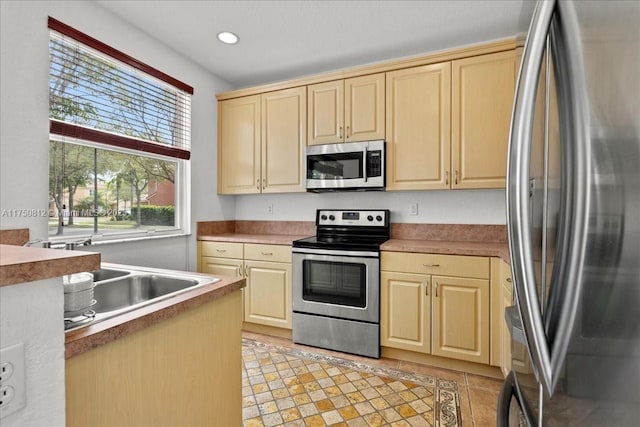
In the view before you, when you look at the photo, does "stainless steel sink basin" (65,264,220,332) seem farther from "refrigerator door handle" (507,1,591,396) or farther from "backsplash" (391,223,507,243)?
"backsplash" (391,223,507,243)

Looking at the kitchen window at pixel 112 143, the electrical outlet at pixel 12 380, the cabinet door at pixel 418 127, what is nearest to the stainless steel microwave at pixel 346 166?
the cabinet door at pixel 418 127

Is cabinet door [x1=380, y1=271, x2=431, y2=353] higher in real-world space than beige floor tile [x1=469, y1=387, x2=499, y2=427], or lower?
higher

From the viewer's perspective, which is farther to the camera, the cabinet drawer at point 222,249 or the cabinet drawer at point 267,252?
the cabinet drawer at point 222,249

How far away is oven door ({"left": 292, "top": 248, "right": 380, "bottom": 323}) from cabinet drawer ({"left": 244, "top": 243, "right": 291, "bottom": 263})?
0.11 metres

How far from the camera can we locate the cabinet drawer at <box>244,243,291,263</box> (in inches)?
109

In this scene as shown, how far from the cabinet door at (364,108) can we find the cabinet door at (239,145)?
0.94 metres

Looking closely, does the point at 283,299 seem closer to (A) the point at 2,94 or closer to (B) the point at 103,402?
(B) the point at 103,402

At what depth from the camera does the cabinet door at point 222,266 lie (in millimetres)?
2955

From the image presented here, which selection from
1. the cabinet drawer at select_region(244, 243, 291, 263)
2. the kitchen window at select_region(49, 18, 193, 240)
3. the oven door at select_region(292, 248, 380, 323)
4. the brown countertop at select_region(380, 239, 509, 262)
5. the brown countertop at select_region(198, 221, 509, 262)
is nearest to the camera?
the kitchen window at select_region(49, 18, 193, 240)

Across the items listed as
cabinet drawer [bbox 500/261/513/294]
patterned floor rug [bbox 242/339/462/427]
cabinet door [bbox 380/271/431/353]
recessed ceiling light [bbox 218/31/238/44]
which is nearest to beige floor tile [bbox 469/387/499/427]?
patterned floor rug [bbox 242/339/462/427]

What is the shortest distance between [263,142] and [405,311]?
2004mm

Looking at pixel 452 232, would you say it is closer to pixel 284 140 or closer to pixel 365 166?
pixel 365 166

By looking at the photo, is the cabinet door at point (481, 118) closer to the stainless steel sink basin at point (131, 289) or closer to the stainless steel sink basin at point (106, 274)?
the stainless steel sink basin at point (131, 289)

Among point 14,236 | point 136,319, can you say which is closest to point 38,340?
point 136,319
